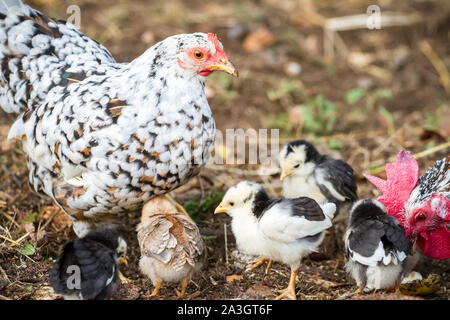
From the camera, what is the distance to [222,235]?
4.12 metres

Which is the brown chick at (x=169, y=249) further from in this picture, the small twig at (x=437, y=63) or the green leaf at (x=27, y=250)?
the small twig at (x=437, y=63)

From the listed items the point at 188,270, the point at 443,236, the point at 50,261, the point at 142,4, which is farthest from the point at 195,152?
the point at 142,4

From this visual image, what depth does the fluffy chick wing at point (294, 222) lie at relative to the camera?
11.1 feet

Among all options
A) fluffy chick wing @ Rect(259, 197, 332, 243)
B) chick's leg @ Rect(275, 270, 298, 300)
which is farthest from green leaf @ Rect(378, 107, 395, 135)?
chick's leg @ Rect(275, 270, 298, 300)

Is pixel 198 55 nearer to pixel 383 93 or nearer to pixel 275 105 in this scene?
pixel 275 105

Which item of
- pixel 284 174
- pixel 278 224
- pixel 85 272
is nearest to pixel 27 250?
pixel 85 272

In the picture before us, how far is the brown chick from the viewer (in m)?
3.25

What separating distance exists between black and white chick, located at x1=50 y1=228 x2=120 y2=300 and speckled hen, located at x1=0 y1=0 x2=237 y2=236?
1.25 feet

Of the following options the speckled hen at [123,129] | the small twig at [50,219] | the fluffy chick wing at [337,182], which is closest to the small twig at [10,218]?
the small twig at [50,219]

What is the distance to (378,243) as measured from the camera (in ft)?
10.8

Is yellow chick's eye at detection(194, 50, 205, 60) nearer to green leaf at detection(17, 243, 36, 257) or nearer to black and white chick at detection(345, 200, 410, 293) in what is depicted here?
black and white chick at detection(345, 200, 410, 293)

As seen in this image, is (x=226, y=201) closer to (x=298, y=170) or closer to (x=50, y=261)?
(x=298, y=170)

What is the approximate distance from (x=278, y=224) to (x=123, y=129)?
1064mm

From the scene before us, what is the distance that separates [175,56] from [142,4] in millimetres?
4499
